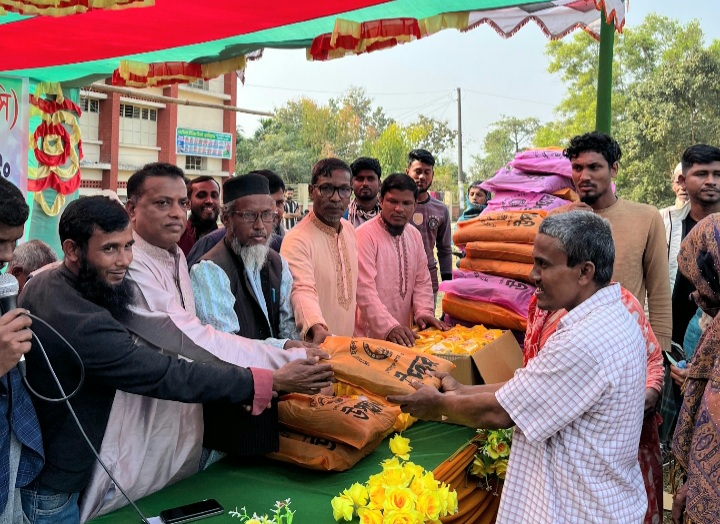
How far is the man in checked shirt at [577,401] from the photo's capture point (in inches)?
71.6

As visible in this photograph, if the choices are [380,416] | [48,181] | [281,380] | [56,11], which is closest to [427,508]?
[380,416]

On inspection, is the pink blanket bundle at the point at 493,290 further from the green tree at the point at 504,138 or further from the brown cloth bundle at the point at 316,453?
the green tree at the point at 504,138

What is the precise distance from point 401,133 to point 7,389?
142ft

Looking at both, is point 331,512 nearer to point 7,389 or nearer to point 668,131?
point 7,389

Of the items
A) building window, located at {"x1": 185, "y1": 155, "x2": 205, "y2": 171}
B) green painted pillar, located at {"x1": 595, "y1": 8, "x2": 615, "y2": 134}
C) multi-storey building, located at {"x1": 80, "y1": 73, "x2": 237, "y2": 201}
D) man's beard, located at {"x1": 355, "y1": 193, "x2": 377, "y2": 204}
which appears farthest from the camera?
building window, located at {"x1": 185, "y1": 155, "x2": 205, "y2": 171}

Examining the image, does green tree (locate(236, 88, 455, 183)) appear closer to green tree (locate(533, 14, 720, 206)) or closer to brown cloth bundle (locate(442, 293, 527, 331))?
green tree (locate(533, 14, 720, 206))

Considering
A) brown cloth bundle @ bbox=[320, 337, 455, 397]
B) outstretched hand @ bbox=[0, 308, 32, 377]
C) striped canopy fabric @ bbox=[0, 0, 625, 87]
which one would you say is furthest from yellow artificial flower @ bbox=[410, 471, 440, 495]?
striped canopy fabric @ bbox=[0, 0, 625, 87]

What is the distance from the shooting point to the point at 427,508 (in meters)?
1.88

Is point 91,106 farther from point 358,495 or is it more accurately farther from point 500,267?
point 358,495

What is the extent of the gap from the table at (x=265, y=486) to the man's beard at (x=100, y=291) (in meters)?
0.57

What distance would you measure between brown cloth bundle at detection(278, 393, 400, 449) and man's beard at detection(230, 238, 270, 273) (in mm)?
658

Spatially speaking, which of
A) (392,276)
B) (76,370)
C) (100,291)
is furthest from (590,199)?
(76,370)

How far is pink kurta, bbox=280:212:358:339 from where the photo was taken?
345 cm

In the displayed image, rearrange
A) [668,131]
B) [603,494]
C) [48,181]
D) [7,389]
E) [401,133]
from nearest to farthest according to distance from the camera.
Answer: [7,389]
[603,494]
[48,181]
[668,131]
[401,133]
